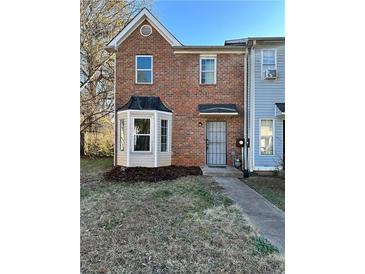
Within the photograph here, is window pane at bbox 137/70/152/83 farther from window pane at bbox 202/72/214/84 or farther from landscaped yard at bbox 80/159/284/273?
landscaped yard at bbox 80/159/284/273

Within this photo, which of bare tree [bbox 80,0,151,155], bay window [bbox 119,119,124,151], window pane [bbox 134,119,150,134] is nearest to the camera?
window pane [bbox 134,119,150,134]

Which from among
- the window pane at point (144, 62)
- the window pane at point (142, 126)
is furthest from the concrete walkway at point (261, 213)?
the window pane at point (144, 62)

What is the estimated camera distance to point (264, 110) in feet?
26.6

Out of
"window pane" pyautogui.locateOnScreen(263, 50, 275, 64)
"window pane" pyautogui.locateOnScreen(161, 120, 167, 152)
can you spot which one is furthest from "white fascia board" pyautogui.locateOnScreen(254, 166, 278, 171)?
"window pane" pyautogui.locateOnScreen(263, 50, 275, 64)

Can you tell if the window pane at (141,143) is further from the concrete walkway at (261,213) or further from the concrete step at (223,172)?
the concrete walkway at (261,213)

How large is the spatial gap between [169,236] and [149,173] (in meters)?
4.42

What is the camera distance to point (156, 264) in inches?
91.4

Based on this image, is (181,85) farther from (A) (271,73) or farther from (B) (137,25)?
(A) (271,73)

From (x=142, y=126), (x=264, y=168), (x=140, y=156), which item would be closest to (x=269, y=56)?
(x=264, y=168)

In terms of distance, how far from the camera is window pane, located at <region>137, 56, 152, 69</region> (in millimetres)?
8438
